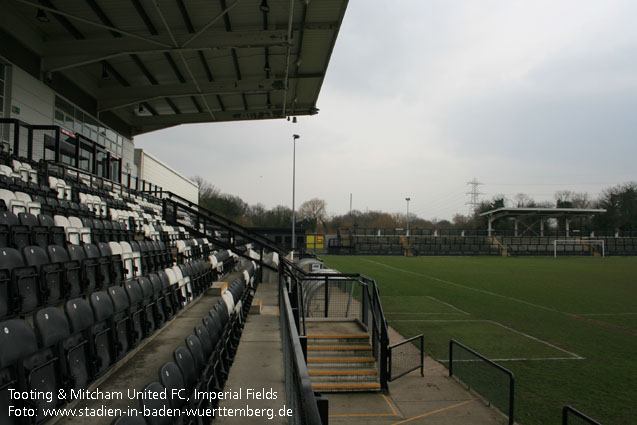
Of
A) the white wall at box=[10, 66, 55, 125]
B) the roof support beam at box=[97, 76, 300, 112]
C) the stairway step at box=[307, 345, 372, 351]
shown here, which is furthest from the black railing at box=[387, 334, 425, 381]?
the white wall at box=[10, 66, 55, 125]

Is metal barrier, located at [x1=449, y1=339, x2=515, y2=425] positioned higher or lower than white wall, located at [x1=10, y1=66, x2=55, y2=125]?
lower

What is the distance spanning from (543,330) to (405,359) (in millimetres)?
6481

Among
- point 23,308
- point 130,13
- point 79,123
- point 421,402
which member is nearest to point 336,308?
point 421,402

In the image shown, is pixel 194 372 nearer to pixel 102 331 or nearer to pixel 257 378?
pixel 102 331

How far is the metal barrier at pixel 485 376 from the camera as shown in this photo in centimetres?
664

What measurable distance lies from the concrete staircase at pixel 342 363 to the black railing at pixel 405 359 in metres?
0.46

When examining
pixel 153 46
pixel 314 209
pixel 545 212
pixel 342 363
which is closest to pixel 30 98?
pixel 153 46

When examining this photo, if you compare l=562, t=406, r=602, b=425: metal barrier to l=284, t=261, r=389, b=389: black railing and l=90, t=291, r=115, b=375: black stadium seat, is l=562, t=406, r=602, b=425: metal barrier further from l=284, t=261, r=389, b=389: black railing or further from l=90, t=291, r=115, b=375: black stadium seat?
l=90, t=291, r=115, b=375: black stadium seat

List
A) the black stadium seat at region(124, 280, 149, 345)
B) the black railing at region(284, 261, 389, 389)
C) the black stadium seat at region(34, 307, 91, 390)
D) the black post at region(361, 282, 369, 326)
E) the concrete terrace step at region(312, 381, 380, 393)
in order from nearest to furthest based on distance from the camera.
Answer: the black stadium seat at region(34, 307, 91, 390) → the black stadium seat at region(124, 280, 149, 345) → the concrete terrace step at region(312, 381, 380, 393) → the black railing at region(284, 261, 389, 389) → the black post at region(361, 282, 369, 326)

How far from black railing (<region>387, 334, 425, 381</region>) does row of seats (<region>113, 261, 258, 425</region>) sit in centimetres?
381

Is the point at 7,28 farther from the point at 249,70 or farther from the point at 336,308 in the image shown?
the point at 336,308

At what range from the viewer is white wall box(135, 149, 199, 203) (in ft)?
87.2

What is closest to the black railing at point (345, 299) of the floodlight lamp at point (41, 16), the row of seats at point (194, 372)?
the row of seats at point (194, 372)

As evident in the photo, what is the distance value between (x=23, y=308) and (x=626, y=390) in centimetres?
1022
